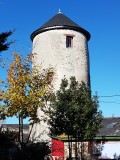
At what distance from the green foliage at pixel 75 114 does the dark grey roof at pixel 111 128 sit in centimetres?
332

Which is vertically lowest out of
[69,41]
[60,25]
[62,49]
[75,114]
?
[75,114]

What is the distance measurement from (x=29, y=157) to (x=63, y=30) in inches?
507

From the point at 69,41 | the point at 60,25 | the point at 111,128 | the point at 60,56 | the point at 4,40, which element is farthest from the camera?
the point at 69,41

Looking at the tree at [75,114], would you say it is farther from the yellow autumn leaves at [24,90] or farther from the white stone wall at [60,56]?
the white stone wall at [60,56]

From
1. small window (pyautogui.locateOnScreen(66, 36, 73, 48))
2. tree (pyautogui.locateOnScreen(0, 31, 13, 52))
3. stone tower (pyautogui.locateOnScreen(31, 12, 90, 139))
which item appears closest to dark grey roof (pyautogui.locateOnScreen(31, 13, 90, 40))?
stone tower (pyautogui.locateOnScreen(31, 12, 90, 139))

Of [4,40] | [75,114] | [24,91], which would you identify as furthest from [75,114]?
[4,40]

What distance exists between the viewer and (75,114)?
21.0m

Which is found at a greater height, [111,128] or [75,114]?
[75,114]

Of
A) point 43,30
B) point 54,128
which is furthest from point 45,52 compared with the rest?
point 54,128

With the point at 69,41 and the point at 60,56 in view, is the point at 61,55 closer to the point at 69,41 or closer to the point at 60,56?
the point at 60,56

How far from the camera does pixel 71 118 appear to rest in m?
21.0

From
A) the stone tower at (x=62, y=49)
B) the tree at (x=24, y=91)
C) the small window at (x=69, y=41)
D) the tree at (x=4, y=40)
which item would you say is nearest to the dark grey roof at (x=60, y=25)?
the stone tower at (x=62, y=49)

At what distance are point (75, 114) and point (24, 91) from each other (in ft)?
12.5

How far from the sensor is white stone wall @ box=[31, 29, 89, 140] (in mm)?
28766
